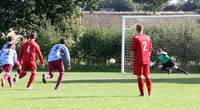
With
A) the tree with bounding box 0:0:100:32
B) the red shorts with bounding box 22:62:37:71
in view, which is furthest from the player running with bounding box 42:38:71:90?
the tree with bounding box 0:0:100:32

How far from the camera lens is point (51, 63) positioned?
2211 centimetres

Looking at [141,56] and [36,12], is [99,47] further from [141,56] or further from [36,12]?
[141,56]

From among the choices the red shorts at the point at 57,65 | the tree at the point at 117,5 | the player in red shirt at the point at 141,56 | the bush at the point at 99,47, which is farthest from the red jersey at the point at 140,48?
the tree at the point at 117,5

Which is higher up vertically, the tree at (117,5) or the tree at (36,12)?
the tree at (36,12)

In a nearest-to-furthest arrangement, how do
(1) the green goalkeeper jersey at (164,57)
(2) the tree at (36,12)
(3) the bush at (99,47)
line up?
(1) the green goalkeeper jersey at (164,57) → (3) the bush at (99,47) → (2) the tree at (36,12)

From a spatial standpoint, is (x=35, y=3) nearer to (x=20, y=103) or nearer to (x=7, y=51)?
(x=7, y=51)

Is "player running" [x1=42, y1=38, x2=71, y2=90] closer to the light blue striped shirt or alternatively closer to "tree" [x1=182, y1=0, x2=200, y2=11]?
the light blue striped shirt

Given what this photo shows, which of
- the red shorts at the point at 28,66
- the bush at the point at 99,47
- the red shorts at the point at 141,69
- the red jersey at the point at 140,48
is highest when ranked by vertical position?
the red jersey at the point at 140,48

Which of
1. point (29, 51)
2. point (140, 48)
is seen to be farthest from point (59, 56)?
point (140, 48)

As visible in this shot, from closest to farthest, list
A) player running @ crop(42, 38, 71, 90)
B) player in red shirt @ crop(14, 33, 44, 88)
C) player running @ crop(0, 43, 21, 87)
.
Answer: player running @ crop(42, 38, 71, 90) < player in red shirt @ crop(14, 33, 44, 88) < player running @ crop(0, 43, 21, 87)

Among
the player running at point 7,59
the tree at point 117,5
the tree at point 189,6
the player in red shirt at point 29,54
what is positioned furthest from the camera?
the tree at point 117,5

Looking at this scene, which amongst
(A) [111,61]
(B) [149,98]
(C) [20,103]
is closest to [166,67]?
(A) [111,61]

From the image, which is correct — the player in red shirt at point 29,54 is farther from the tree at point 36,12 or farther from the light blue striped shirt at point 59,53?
the tree at point 36,12

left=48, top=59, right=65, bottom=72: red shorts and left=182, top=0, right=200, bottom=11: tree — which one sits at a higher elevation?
left=48, top=59, right=65, bottom=72: red shorts
